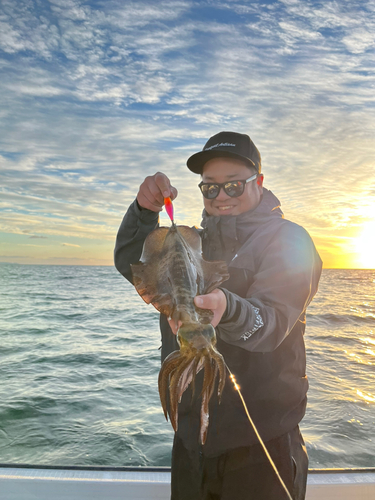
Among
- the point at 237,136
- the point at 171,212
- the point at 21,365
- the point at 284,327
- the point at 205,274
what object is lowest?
the point at 21,365

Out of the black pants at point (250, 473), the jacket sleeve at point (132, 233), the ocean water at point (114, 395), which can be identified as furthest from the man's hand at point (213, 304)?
the ocean water at point (114, 395)

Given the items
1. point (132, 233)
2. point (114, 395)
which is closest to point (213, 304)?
point (132, 233)

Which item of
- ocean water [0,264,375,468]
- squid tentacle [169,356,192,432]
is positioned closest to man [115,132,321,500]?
squid tentacle [169,356,192,432]

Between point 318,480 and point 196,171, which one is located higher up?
point 196,171

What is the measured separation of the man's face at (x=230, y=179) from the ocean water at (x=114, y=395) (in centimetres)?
466

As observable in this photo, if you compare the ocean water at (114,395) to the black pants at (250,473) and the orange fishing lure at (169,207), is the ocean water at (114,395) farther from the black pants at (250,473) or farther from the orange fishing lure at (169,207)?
the orange fishing lure at (169,207)

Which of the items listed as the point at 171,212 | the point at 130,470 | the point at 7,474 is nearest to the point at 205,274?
the point at 171,212

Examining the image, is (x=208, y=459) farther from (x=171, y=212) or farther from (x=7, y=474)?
(x=7, y=474)

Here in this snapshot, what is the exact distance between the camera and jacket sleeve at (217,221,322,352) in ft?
6.56

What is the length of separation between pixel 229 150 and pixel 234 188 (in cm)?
33

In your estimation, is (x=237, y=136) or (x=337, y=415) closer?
(x=237, y=136)

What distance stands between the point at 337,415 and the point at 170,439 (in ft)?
11.9

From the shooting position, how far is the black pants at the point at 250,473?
9.29 ft

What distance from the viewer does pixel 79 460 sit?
20.5 ft
